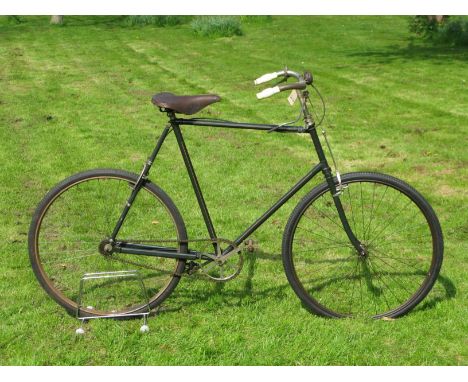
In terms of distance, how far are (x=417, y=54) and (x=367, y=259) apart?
1336 centimetres

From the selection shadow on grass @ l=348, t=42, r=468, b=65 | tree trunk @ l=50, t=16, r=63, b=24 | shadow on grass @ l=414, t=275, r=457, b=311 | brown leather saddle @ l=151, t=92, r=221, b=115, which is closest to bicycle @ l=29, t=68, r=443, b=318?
brown leather saddle @ l=151, t=92, r=221, b=115

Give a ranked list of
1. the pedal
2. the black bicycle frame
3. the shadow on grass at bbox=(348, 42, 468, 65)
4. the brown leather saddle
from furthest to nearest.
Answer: the shadow on grass at bbox=(348, 42, 468, 65) < the pedal < the black bicycle frame < the brown leather saddle

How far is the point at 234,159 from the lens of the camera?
835cm

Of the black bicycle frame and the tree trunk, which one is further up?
the black bicycle frame

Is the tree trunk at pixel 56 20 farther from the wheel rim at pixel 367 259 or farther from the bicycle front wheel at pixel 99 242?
the wheel rim at pixel 367 259

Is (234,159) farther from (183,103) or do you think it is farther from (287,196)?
(183,103)

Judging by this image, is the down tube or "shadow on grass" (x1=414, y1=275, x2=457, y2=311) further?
"shadow on grass" (x1=414, y1=275, x2=457, y2=311)

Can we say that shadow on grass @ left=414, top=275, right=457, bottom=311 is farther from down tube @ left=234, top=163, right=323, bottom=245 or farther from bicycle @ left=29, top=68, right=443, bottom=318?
down tube @ left=234, top=163, right=323, bottom=245

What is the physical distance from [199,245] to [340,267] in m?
1.27

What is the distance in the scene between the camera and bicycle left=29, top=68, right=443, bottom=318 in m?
4.39

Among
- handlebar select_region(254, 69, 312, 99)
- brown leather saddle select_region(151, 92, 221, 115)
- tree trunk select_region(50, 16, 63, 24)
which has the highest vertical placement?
handlebar select_region(254, 69, 312, 99)

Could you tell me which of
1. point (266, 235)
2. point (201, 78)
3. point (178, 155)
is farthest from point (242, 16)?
point (266, 235)

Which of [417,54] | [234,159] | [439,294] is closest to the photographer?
[439,294]

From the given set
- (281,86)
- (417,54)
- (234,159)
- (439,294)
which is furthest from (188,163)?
(417,54)
